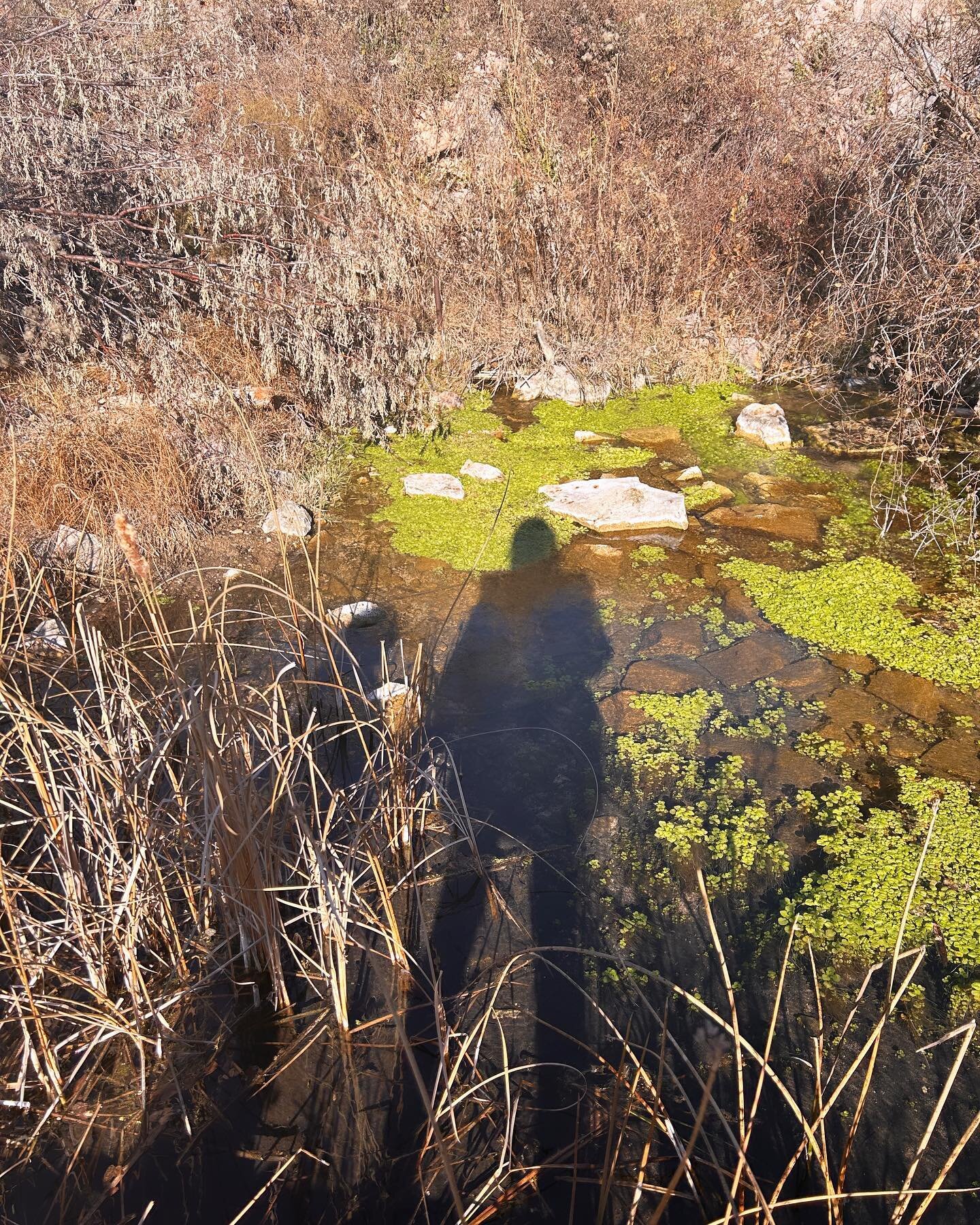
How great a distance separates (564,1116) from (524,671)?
1999 millimetres

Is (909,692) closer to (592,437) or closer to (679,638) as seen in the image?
(679,638)

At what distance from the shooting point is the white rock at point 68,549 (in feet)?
14.6

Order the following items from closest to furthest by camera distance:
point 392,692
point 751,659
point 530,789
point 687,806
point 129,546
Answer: point 129,546
point 687,806
point 530,789
point 392,692
point 751,659

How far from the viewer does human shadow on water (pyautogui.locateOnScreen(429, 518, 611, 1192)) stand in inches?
99.1

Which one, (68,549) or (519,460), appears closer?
(68,549)

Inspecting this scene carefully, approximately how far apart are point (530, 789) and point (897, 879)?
4.10 feet

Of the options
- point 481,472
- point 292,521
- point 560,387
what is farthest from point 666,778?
point 560,387

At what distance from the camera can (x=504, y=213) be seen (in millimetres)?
6973

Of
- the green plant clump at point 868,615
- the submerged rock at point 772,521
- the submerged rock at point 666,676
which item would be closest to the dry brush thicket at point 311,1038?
the submerged rock at point 666,676

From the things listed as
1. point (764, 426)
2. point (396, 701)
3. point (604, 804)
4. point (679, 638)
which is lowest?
point (604, 804)

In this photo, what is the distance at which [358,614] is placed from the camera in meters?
4.39

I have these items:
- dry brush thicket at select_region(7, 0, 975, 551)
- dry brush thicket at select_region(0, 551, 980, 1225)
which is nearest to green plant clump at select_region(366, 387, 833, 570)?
dry brush thicket at select_region(7, 0, 975, 551)

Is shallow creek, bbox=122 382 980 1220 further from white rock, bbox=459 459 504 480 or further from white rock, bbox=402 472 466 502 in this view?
white rock, bbox=459 459 504 480

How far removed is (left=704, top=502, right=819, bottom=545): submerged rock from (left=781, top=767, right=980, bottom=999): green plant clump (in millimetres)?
2043
